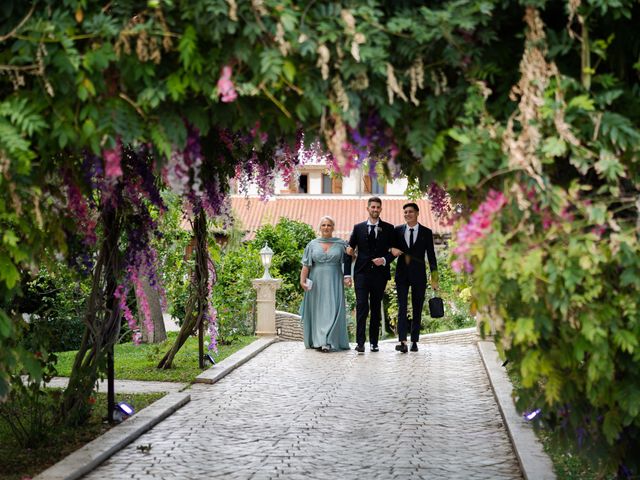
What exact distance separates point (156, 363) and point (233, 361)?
1113mm

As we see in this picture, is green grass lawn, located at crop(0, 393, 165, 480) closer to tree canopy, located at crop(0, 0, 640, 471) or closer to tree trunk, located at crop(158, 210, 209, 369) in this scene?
tree canopy, located at crop(0, 0, 640, 471)

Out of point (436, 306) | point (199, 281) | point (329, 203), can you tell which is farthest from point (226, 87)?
point (329, 203)

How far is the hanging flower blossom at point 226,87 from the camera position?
4.40 m

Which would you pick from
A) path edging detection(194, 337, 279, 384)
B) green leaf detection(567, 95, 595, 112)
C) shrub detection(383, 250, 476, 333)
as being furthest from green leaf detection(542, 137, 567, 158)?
shrub detection(383, 250, 476, 333)

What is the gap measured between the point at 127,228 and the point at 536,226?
4967 mm

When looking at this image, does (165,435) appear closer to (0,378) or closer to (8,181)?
(0,378)

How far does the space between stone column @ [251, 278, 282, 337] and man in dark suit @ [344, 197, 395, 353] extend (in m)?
3.27

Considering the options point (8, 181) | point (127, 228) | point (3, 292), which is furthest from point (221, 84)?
point (127, 228)

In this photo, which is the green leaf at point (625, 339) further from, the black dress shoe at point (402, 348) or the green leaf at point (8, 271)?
the black dress shoe at point (402, 348)

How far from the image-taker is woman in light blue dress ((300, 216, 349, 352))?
1516cm

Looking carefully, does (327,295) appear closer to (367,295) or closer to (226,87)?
(367,295)

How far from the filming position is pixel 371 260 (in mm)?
14266

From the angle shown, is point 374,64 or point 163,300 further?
point 163,300

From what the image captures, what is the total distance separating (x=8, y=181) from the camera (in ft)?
15.8
